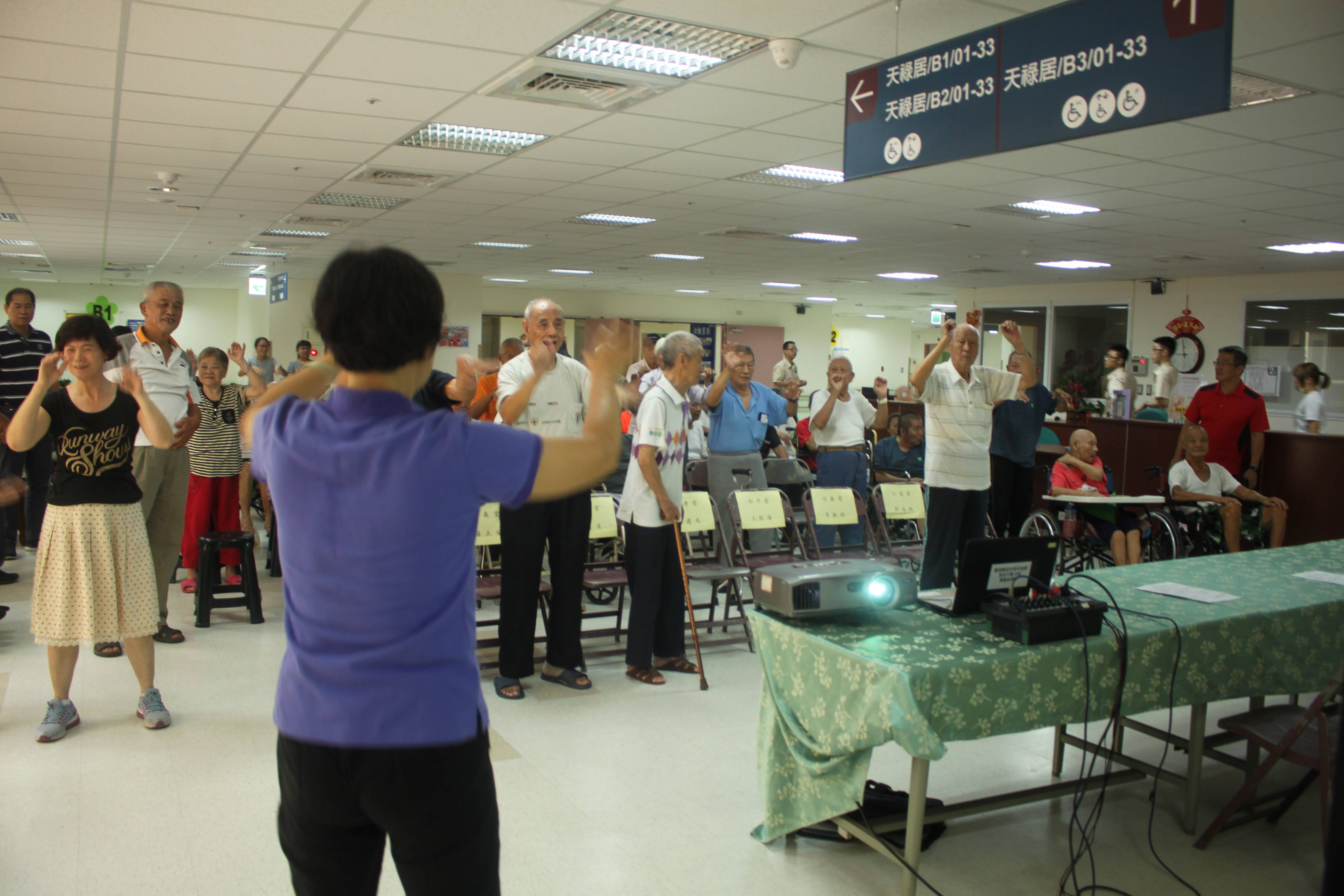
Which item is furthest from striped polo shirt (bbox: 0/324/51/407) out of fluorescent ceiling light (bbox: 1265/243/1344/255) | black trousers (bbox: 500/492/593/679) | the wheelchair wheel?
fluorescent ceiling light (bbox: 1265/243/1344/255)

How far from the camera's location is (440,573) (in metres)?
1.32

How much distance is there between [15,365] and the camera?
649 centimetres

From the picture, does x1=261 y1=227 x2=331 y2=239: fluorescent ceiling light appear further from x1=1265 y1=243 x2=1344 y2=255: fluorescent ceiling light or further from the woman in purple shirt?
x1=1265 y1=243 x2=1344 y2=255: fluorescent ceiling light

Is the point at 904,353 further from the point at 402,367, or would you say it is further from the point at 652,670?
the point at 402,367

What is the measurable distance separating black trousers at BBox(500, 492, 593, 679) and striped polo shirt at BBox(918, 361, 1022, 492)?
1903 mm

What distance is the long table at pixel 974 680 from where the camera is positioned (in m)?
2.29

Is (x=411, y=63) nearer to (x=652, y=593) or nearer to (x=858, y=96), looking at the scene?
(x=858, y=96)

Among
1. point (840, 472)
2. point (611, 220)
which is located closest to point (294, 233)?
point (611, 220)

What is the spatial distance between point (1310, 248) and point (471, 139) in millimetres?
9292

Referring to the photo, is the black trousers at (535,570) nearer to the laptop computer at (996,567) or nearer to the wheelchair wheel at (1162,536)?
the laptop computer at (996,567)

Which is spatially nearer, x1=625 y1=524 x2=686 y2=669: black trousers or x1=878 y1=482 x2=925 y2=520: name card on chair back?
x1=625 y1=524 x2=686 y2=669: black trousers

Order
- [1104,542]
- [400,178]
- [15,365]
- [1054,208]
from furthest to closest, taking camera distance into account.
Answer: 1. [1054,208]
2. [400,178]
3. [1104,542]
4. [15,365]

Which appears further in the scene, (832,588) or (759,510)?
(759,510)

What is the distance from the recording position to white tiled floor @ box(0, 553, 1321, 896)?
2650 mm
